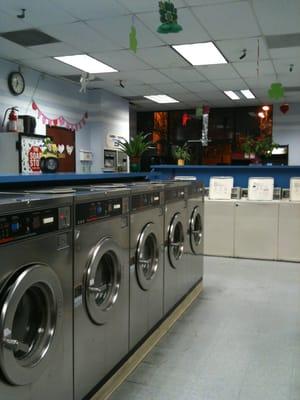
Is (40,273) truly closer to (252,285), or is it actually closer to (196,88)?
(252,285)

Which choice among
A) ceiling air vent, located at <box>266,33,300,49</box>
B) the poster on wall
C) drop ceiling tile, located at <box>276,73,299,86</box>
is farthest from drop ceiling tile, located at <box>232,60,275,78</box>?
the poster on wall

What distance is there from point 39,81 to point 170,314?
543 cm

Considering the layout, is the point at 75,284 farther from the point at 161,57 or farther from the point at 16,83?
the point at 16,83

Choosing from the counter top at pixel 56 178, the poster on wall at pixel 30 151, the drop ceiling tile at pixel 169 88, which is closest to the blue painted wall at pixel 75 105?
the poster on wall at pixel 30 151

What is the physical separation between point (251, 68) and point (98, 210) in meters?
5.74

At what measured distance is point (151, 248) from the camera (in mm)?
3066

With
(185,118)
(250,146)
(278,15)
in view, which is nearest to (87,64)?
(250,146)

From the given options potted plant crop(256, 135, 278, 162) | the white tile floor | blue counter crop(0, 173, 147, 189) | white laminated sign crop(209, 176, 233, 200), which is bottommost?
the white tile floor

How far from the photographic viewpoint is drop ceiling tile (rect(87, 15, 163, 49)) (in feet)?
15.9

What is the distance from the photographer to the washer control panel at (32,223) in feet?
4.85

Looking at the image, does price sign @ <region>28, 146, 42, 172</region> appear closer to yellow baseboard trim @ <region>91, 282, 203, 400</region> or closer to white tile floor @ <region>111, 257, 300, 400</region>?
white tile floor @ <region>111, 257, 300, 400</region>

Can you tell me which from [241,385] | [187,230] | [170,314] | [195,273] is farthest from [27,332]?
[195,273]

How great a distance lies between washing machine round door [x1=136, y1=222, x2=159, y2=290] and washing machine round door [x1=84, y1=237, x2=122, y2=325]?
0.30 m

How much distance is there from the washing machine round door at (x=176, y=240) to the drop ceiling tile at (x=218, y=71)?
4068mm
